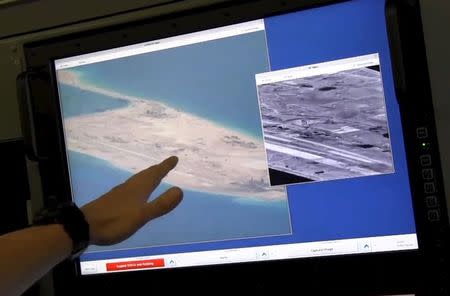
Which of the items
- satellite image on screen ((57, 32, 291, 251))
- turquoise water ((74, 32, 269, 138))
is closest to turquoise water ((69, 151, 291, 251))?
satellite image on screen ((57, 32, 291, 251))

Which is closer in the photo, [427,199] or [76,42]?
[427,199]

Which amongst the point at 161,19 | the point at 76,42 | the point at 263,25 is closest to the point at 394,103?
the point at 263,25

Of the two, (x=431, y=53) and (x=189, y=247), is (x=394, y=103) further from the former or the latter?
(x=189, y=247)

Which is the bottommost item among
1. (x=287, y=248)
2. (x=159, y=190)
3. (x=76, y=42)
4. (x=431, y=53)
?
(x=287, y=248)

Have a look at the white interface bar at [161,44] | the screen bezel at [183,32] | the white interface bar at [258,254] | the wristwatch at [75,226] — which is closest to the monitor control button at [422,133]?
the screen bezel at [183,32]

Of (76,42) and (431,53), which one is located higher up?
(76,42)

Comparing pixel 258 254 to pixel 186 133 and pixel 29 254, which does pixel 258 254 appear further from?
pixel 29 254

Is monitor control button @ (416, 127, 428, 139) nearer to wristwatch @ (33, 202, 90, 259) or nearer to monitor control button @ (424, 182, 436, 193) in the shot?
monitor control button @ (424, 182, 436, 193)
